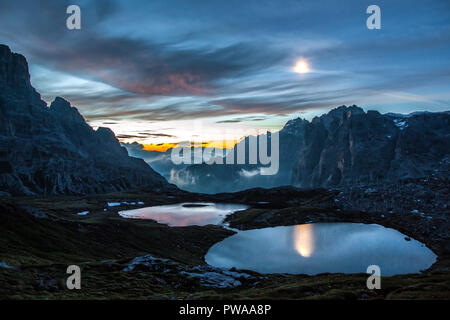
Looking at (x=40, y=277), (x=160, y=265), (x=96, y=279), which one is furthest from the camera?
(x=160, y=265)

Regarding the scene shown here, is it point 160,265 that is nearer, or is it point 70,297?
point 70,297

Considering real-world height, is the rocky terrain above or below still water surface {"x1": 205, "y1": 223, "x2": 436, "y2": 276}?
above

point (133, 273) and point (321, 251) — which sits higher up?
point (133, 273)

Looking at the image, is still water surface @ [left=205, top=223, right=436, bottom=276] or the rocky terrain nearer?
the rocky terrain

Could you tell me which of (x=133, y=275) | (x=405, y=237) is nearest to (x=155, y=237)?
(x=133, y=275)

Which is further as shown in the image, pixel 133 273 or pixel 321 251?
pixel 321 251

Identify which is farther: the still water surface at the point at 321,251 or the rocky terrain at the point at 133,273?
the still water surface at the point at 321,251

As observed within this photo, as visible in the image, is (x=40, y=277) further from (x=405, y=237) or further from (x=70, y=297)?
(x=405, y=237)

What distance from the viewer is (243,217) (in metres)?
185

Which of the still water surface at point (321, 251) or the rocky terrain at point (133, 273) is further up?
the rocky terrain at point (133, 273)
